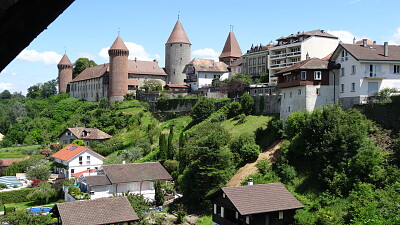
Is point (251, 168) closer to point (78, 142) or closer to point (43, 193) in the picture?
point (43, 193)

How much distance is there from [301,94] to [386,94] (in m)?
7.55

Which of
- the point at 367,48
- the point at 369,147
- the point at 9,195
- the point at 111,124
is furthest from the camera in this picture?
the point at 111,124

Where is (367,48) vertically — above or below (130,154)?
above

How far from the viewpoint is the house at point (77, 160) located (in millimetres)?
50875

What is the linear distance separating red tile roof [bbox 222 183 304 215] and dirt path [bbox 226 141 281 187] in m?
6.09

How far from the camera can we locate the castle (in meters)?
79.8

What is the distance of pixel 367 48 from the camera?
37.3 m

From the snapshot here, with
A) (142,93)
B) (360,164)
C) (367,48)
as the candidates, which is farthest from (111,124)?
(360,164)

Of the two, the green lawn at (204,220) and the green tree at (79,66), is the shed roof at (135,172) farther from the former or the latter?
the green tree at (79,66)

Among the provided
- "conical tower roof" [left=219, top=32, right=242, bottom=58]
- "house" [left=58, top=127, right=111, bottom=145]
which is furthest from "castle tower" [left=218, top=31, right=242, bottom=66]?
"house" [left=58, top=127, right=111, bottom=145]

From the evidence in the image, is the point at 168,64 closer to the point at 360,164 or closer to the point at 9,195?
the point at 9,195

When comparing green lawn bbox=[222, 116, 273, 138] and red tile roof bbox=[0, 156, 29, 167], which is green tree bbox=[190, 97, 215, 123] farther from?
red tile roof bbox=[0, 156, 29, 167]

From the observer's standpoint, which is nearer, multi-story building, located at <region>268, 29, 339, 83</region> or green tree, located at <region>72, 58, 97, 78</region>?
multi-story building, located at <region>268, 29, 339, 83</region>

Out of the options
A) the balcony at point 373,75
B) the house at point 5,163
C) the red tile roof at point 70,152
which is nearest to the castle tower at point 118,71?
the house at point 5,163
